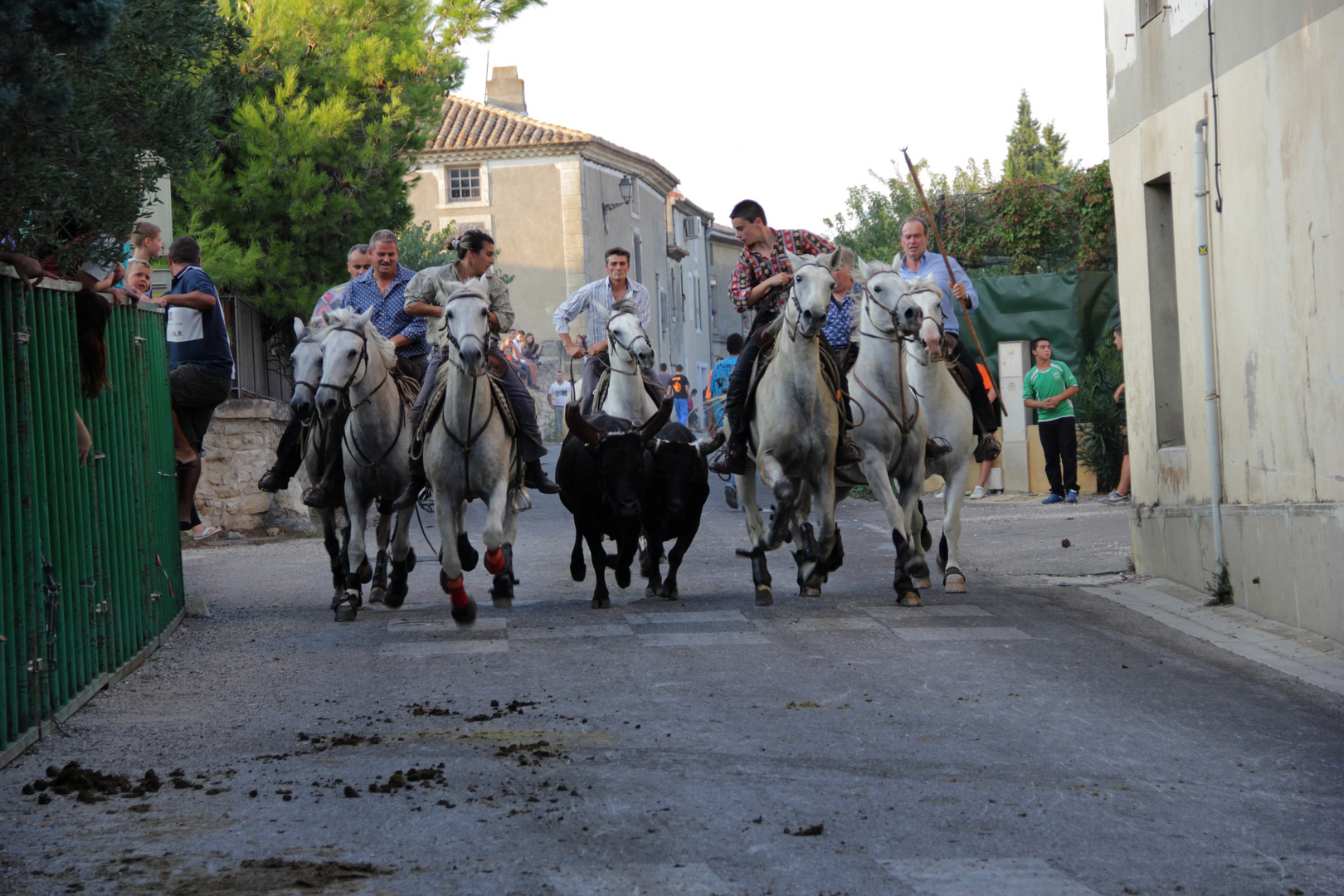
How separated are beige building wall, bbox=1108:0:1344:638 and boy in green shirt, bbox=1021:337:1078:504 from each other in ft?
22.1

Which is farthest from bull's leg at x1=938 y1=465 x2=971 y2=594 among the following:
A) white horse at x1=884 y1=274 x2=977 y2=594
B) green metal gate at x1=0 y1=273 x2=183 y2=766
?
green metal gate at x1=0 y1=273 x2=183 y2=766

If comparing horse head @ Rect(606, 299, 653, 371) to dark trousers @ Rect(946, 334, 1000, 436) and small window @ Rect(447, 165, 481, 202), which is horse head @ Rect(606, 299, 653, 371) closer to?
dark trousers @ Rect(946, 334, 1000, 436)

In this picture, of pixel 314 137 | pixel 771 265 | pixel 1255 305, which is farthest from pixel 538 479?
pixel 314 137

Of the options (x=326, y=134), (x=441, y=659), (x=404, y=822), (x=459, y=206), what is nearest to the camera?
(x=404, y=822)

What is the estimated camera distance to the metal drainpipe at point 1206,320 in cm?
1046

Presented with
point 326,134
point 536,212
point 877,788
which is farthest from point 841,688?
point 536,212

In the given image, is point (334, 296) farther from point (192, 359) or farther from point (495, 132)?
point (495, 132)

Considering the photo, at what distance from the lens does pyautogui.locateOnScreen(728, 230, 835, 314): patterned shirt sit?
10.7 meters

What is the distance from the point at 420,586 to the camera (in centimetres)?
1259

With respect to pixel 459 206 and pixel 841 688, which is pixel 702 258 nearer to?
pixel 459 206

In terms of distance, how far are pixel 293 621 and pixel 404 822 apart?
5.85m

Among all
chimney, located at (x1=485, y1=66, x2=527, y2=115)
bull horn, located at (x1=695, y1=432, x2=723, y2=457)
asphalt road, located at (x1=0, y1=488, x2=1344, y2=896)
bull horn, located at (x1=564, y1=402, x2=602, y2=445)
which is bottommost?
asphalt road, located at (x1=0, y1=488, x2=1344, y2=896)

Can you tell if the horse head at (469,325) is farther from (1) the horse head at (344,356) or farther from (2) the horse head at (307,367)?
(2) the horse head at (307,367)

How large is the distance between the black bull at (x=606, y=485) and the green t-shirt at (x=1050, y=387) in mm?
9374
